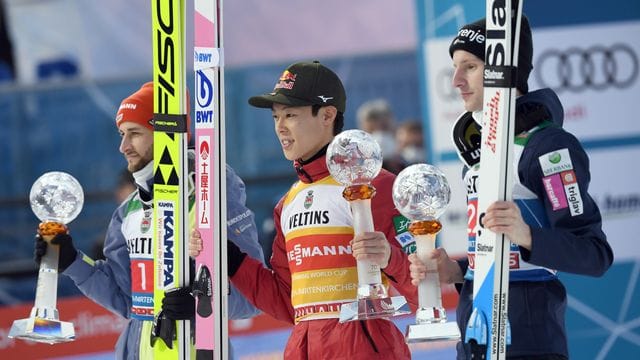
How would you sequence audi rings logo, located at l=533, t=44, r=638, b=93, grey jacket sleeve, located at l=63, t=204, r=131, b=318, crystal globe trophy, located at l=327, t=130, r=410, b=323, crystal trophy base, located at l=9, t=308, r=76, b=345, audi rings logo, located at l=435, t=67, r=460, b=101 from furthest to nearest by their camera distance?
audi rings logo, located at l=435, t=67, r=460, b=101, audi rings logo, located at l=533, t=44, r=638, b=93, grey jacket sleeve, located at l=63, t=204, r=131, b=318, crystal trophy base, located at l=9, t=308, r=76, b=345, crystal globe trophy, located at l=327, t=130, r=410, b=323

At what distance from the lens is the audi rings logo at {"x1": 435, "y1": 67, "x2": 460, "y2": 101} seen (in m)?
7.07

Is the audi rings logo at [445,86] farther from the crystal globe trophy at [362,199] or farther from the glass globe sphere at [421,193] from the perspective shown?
the glass globe sphere at [421,193]

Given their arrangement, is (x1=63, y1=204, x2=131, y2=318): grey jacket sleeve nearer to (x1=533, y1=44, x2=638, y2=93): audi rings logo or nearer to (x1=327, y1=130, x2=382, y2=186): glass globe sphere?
(x1=327, y1=130, x2=382, y2=186): glass globe sphere

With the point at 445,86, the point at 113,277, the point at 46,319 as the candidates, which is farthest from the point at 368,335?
the point at 445,86

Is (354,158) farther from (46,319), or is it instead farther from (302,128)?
(46,319)

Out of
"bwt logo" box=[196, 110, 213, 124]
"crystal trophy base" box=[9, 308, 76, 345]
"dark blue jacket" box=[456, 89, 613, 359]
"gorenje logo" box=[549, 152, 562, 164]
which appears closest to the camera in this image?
"dark blue jacket" box=[456, 89, 613, 359]

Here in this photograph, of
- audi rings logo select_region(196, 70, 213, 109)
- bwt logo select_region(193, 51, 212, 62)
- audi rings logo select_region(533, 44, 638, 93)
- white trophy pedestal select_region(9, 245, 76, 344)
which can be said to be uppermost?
audi rings logo select_region(533, 44, 638, 93)

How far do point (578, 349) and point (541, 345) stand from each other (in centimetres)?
298

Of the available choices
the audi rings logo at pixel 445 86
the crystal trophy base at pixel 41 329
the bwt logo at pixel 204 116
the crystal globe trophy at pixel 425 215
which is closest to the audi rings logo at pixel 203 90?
the bwt logo at pixel 204 116

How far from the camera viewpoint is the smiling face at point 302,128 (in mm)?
4379

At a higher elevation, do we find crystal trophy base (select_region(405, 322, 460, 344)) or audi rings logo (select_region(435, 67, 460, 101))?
audi rings logo (select_region(435, 67, 460, 101))

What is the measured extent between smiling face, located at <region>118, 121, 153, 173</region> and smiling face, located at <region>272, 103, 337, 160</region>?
2.21ft

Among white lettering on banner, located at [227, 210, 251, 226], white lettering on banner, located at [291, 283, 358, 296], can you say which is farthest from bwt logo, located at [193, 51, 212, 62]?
white lettering on banner, located at [291, 283, 358, 296]

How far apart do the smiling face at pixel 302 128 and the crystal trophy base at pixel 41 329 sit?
1.07m
